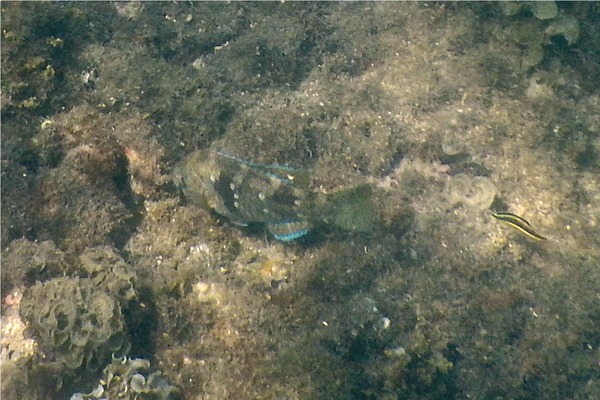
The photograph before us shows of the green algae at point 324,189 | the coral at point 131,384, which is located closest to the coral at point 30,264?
the green algae at point 324,189

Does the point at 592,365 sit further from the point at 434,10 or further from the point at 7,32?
the point at 7,32

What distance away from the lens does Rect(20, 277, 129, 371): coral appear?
452 centimetres

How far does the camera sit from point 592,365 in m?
4.98

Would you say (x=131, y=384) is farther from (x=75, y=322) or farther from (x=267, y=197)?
(x=267, y=197)

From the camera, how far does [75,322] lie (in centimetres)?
456

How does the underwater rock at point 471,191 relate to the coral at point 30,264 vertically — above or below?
below

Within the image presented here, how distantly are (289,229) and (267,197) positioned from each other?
16.6 inches

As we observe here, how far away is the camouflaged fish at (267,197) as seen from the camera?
536 centimetres

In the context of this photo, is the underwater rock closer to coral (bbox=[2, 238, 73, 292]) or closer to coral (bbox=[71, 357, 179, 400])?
coral (bbox=[71, 357, 179, 400])

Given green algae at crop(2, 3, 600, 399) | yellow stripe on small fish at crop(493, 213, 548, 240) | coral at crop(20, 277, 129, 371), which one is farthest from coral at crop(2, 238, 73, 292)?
yellow stripe on small fish at crop(493, 213, 548, 240)

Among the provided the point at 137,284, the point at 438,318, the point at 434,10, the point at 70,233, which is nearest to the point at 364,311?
the point at 438,318

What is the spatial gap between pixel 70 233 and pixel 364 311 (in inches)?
122

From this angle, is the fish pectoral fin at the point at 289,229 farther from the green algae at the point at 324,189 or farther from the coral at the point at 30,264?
the coral at the point at 30,264

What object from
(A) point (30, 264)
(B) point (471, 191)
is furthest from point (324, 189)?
(A) point (30, 264)
